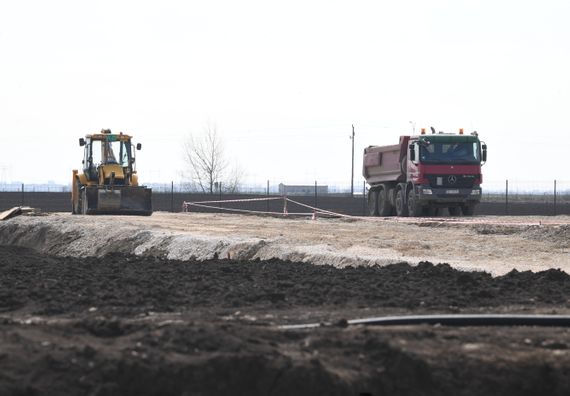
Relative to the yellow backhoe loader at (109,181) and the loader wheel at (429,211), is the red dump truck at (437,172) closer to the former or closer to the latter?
the loader wheel at (429,211)

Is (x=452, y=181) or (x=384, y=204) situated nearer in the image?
(x=452, y=181)

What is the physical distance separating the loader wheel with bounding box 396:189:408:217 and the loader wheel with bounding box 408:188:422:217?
0.63 meters

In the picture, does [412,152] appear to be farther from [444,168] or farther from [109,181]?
[109,181]

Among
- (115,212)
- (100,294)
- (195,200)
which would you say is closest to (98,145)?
(115,212)

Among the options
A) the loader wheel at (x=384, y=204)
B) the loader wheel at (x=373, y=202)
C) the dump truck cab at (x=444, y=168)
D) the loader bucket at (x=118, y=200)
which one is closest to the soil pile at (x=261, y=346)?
the dump truck cab at (x=444, y=168)

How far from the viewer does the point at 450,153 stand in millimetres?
34969

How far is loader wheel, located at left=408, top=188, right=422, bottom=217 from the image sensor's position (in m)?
34.9

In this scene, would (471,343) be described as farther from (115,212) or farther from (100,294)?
(115,212)

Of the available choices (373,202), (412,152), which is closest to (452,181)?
(412,152)

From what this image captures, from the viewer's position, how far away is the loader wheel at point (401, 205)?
36.3m

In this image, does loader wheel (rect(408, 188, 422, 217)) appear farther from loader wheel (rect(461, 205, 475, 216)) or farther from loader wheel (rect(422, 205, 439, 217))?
loader wheel (rect(461, 205, 475, 216))

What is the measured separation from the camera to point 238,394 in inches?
315

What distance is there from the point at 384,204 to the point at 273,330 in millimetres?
29952

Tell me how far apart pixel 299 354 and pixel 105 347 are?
1.56m
